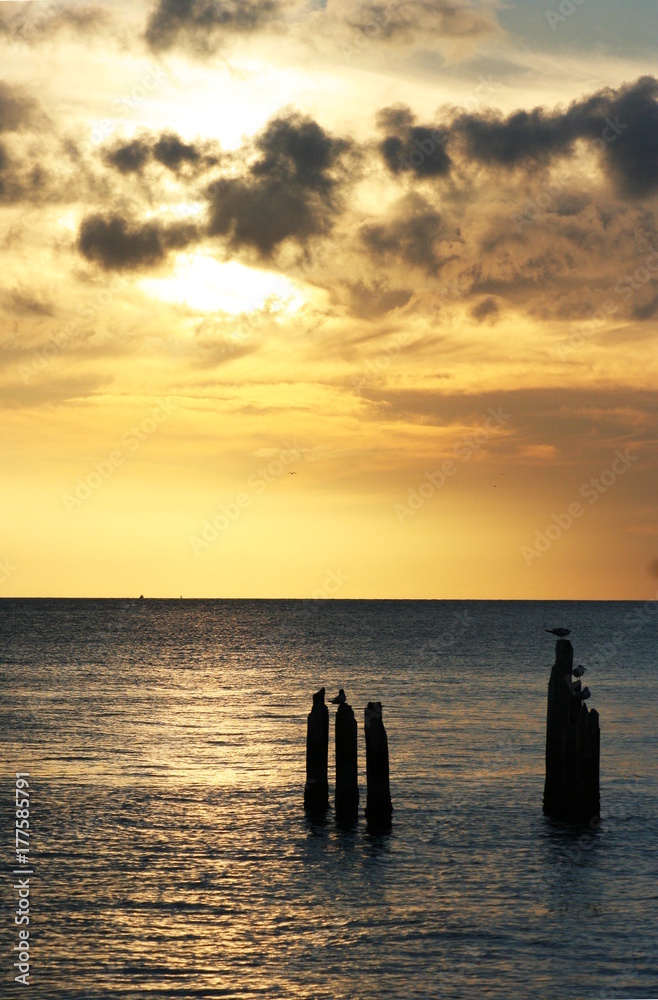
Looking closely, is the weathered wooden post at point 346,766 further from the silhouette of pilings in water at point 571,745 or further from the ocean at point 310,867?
the silhouette of pilings in water at point 571,745

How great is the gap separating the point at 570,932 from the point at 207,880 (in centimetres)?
804

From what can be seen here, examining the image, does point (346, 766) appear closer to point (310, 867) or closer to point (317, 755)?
point (317, 755)

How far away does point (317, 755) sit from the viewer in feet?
98.4

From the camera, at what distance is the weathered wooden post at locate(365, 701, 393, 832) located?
27891 millimetres

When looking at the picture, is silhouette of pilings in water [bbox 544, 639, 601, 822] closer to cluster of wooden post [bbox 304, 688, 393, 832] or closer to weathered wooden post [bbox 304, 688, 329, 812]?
cluster of wooden post [bbox 304, 688, 393, 832]

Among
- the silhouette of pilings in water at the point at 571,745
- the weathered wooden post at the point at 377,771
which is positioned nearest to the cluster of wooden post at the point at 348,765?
the weathered wooden post at the point at 377,771

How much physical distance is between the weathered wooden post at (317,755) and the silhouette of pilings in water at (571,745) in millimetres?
5909

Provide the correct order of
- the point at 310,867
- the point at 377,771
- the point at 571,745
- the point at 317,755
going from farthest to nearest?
the point at 317,755 < the point at 571,745 < the point at 377,771 < the point at 310,867

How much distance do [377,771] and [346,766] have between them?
5.22ft

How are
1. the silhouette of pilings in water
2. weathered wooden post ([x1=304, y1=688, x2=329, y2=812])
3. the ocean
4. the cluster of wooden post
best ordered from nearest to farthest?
the ocean
the cluster of wooden post
the silhouette of pilings in water
weathered wooden post ([x1=304, y1=688, x2=329, y2=812])

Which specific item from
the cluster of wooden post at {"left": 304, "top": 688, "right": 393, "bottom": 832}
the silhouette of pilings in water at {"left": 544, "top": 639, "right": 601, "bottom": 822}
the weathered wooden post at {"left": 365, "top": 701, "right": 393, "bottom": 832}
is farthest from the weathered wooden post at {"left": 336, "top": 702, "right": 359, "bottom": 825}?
the silhouette of pilings in water at {"left": 544, "top": 639, "right": 601, "bottom": 822}

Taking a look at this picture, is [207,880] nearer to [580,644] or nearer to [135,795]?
[135,795]

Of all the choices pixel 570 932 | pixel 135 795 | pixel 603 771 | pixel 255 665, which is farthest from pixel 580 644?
pixel 570 932

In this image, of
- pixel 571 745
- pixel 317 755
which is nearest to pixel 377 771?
pixel 317 755
